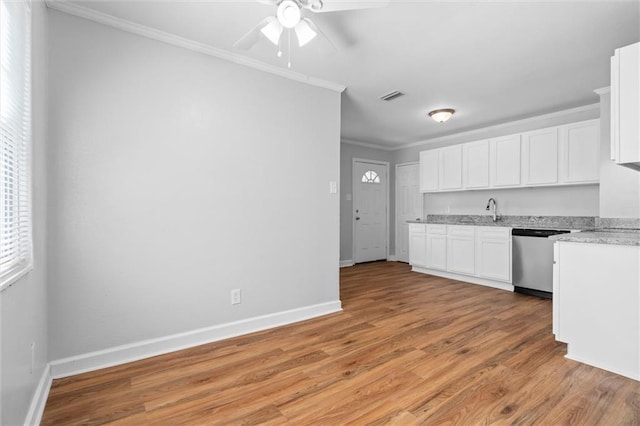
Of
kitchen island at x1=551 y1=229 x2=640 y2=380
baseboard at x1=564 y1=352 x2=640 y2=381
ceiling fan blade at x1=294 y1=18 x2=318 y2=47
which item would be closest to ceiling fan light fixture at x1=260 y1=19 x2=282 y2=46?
ceiling fan blade at x1=294 y1=18 x2=318 y2=47

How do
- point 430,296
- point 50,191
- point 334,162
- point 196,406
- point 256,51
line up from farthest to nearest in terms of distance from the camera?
point 430,296 → point 334,162 → point 256,51 → point 50,191 → point 196,406

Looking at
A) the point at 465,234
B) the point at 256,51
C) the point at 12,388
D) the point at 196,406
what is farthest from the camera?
the point at 465,234

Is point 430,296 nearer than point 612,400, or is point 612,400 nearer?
point 612,400

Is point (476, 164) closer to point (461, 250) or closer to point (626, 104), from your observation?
point (461, 250)

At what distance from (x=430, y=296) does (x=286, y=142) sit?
2670 millimetres

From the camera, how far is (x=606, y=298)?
212 centimetres

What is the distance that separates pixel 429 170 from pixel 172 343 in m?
4.95

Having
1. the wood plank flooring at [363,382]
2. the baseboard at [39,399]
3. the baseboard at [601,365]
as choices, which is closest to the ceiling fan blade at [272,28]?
the wood plank flooring at [363,382]

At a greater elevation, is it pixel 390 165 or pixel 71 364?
pixel 390 165

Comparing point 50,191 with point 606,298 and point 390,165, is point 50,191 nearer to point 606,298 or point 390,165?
point 606,298

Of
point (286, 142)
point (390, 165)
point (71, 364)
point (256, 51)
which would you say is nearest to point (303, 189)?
point (286, 142)

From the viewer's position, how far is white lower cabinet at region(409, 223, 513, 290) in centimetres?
423

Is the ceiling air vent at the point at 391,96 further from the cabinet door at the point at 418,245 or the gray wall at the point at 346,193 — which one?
the cabinet door at the point at 418,245

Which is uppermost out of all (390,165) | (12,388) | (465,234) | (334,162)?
(390,165)
